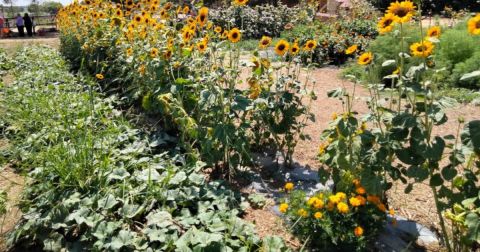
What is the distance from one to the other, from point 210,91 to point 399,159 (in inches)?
51.1

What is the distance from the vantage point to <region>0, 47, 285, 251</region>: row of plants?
86.3 inches

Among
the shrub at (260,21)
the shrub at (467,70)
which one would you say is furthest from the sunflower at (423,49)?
the shrub at (260,21)

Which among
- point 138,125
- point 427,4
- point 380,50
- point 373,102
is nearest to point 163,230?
point 373,102

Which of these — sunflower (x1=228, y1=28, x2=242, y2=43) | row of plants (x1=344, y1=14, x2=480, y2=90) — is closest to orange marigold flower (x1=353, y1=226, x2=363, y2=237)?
sunflower (x1=228, y1=28, x2=242, y2=43)

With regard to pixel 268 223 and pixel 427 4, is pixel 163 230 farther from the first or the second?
pixel 427 4

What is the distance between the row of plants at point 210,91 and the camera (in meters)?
2.81

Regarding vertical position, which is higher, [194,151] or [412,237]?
[194,151]

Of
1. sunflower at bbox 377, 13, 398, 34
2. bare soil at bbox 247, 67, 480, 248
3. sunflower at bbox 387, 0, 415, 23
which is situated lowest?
bare soil at bbox 247, 67, 480, 248

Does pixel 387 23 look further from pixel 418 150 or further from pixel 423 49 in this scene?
pixel 418 150

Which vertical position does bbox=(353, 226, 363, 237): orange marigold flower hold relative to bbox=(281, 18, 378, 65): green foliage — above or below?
below

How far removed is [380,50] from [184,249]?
4.92m

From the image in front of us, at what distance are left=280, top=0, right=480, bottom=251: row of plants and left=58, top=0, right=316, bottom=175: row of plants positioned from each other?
30.1 inches

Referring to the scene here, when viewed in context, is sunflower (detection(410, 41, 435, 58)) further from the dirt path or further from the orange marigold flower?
the orange marigold flower

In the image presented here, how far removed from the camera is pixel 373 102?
2189 millimetres
